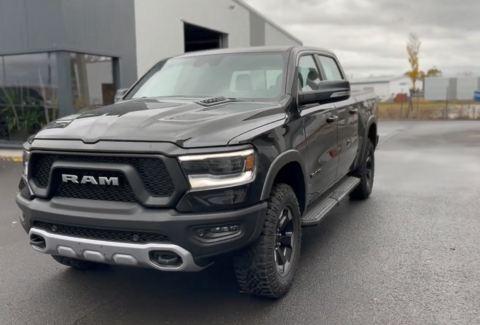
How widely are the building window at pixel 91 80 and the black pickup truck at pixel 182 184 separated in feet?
31.3

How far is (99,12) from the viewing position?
13297 mm

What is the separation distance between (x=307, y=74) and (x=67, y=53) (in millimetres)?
9510

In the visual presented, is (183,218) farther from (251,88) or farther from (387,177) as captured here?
(387,177)

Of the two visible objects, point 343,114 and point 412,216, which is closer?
point 343,114

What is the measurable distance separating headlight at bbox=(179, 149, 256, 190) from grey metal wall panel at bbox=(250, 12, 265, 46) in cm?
2172

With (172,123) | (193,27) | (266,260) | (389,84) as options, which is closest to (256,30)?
(193,27)

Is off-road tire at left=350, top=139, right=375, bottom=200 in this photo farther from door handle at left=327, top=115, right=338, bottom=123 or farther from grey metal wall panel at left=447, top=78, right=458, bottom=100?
grey metal wall panel at left=447, top=78, right=458, bottom=100

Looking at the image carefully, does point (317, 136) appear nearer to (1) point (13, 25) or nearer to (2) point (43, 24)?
(2) point (43, 24)

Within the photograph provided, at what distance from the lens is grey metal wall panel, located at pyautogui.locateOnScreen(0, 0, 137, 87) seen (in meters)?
12.2

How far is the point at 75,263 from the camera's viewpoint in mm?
4094

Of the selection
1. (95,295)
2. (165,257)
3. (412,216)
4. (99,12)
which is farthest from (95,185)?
(99,12)

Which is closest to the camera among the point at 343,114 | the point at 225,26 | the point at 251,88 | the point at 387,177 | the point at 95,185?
the point at 95,185

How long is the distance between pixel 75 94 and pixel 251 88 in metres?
9.74

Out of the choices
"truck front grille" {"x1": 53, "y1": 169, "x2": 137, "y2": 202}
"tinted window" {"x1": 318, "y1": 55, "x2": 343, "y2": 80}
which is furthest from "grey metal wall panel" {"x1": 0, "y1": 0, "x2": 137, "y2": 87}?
"truck front grille" {"x1": 53, "y1": 169, "x2": 137, "y2": 202}
